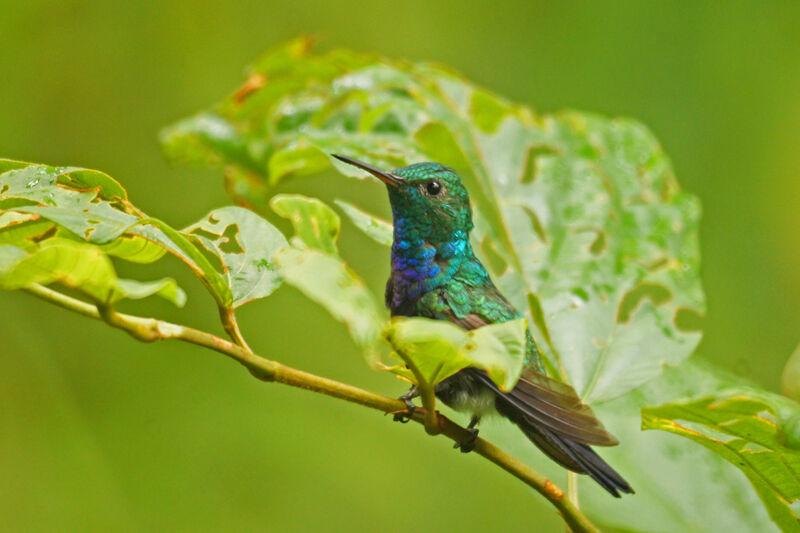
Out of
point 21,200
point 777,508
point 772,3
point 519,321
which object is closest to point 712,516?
point 777,508

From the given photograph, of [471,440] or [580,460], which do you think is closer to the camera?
[471,440]

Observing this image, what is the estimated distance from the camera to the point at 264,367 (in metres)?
0.96

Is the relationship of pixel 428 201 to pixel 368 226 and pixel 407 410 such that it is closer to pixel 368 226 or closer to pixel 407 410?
pixel 368 226

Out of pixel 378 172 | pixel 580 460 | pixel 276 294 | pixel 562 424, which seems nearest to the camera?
pixel 562 424

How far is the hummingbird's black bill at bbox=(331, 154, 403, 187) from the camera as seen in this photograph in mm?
1493

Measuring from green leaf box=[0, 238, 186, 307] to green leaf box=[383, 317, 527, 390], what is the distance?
233 millimetres

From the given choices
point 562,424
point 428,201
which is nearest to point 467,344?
point 562,424

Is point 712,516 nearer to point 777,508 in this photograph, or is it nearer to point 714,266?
point 777,508

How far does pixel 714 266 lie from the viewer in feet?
13.2

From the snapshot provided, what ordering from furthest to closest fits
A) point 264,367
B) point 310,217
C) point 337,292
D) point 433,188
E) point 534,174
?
1. point 534,174
2. point 433,188
3. point 310,217
4. point 264,367
5. point 337,292

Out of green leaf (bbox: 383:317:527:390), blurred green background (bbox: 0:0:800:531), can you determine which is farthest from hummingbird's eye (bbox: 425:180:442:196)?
blurred green background (bbox: 0:0:800:531)

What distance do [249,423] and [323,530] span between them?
24.8 inches

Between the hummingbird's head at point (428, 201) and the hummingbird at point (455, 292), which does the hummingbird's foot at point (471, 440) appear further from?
the hummingbird's head at point (428, 201)

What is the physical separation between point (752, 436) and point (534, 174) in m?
1.19
